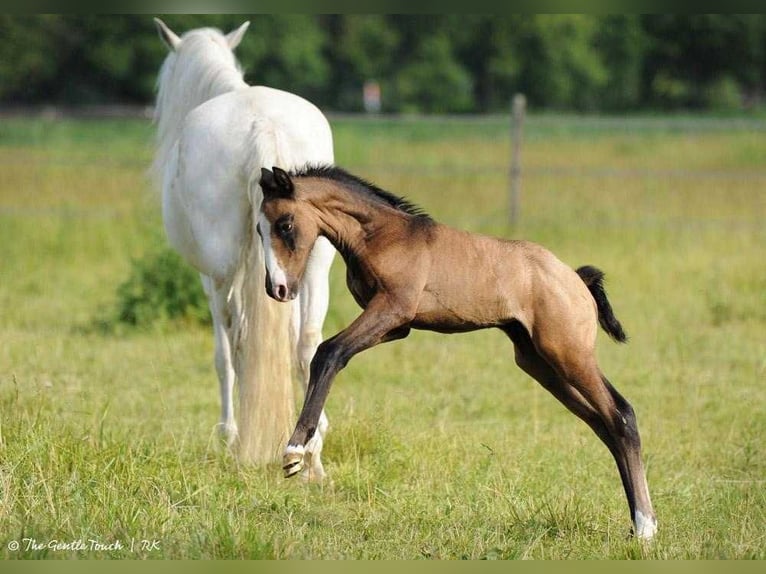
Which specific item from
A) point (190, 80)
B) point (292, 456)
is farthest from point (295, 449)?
point (190, 80)

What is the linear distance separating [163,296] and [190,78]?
277 cm

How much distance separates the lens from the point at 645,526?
14.4 ft

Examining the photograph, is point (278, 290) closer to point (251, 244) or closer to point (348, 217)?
point (348, 217)

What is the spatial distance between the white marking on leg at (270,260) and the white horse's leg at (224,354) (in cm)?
138

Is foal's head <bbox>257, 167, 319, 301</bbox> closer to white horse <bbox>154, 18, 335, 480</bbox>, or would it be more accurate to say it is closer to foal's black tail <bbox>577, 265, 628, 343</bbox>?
white horse <bbox>154, 18, 335, 480</bbox>

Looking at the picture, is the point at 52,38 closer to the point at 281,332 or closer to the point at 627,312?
the point at 627,312

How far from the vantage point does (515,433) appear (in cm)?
629

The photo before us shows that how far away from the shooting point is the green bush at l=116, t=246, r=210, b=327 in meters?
8.89

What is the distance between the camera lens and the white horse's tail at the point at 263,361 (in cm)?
529

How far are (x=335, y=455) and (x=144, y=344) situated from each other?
10.6 feet

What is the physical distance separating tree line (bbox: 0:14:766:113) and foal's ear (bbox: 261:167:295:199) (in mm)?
34050

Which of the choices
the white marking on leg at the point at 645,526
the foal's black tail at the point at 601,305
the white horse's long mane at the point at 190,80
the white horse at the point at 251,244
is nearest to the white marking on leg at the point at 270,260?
the white horse at the point at 251,244

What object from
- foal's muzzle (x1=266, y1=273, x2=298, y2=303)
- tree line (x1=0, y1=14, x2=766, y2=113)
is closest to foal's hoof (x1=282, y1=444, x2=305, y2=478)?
foal's muzzle (x1=266, y1=273, x2=298, y2=303)

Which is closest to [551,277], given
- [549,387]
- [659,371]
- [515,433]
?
[549,387]
